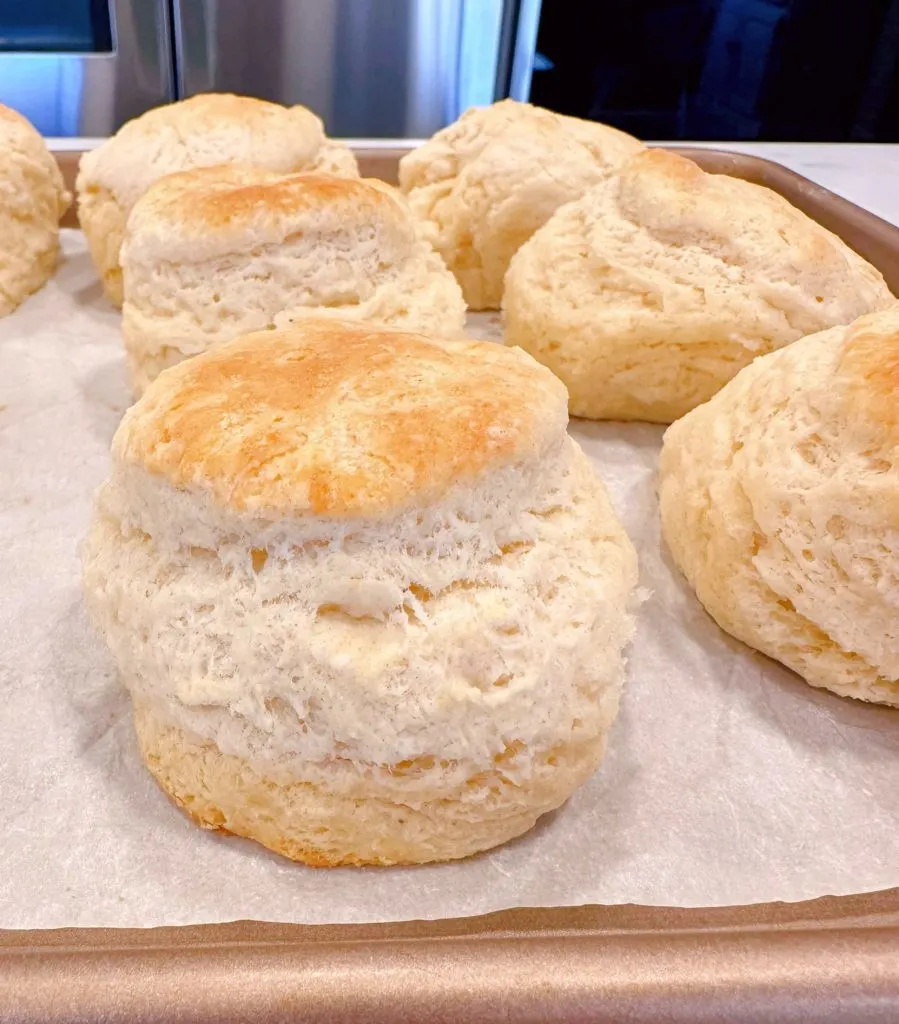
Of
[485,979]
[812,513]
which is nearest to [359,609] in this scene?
[485,979]

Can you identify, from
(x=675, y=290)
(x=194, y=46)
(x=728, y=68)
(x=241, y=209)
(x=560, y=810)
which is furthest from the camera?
(x=728, y=68)

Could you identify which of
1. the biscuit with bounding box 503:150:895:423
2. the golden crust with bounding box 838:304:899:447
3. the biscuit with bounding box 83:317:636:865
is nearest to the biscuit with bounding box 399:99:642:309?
the biscuit with bounding box 503:150:895:423

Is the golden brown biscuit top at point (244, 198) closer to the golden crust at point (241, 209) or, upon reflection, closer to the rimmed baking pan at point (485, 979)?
the golden crust at point (241, 209)

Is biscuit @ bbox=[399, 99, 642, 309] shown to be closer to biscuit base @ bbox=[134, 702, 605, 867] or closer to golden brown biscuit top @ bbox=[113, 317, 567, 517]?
golden brown biscuit top @ bbox=[113, 317, 567, 517]

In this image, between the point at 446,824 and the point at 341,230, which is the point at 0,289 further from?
the point at 446,824

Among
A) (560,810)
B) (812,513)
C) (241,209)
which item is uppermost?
(241,209)

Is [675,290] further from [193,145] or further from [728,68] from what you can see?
[728,68]
